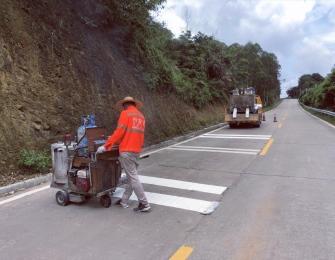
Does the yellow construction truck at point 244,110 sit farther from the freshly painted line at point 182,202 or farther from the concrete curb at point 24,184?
the freshly painted line at point 182,202

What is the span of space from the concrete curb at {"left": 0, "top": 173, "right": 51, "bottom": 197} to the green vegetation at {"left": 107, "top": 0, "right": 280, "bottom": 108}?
9922mm

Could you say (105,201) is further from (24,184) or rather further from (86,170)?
(24,184)

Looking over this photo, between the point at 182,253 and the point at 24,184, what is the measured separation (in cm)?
476

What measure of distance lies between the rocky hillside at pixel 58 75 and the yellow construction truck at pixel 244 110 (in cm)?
640

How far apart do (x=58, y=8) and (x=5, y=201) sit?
9534 mm

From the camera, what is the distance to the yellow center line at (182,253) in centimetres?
469

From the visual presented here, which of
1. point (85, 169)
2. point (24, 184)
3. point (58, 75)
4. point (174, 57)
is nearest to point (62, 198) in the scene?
point (85, 169)

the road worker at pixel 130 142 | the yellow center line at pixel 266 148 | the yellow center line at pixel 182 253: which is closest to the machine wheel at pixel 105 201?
the road worker at pixel 130 142

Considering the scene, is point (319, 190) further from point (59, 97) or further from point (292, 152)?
point (59, 97)

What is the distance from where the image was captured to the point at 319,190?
7.89 metres

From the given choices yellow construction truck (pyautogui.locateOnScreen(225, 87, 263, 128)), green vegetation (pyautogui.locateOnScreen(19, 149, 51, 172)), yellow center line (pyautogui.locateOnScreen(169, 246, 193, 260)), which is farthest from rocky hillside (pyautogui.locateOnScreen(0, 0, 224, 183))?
yellow construction truck (pyautogui.locateOnScreen(225, 87, 263, 128))

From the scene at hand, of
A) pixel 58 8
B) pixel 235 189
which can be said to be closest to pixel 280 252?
pixel 235 189

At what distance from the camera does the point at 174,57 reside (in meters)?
30.1

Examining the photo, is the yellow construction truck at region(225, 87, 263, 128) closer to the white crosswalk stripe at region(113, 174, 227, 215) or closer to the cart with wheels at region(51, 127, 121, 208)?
the white crosswalk stripe at region(113, 174, 227, 215)
